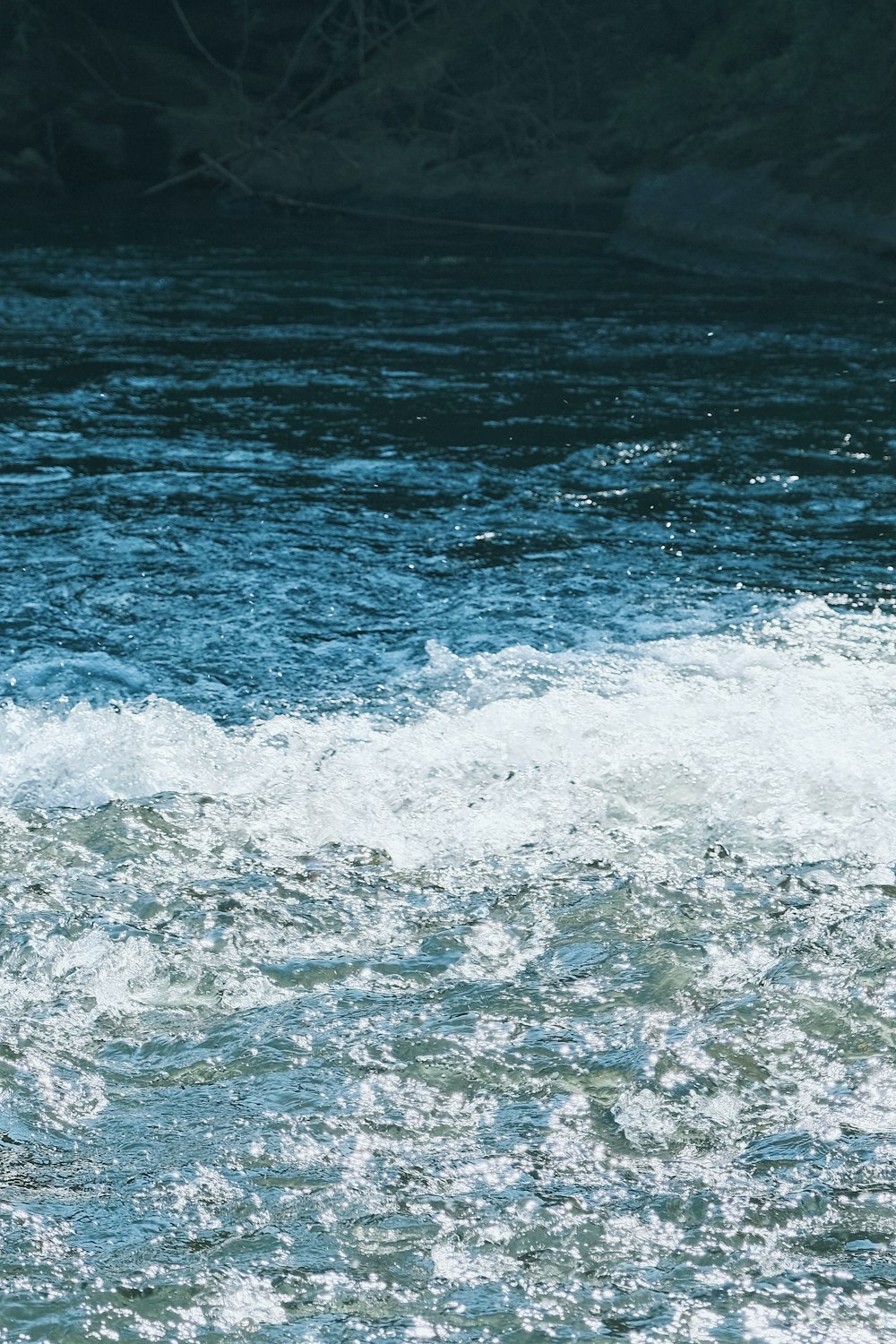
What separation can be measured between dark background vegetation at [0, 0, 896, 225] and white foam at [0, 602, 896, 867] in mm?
13364

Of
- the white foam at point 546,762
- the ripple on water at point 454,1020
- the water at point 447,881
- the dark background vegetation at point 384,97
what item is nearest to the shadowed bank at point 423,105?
the dark background vegetation at point 384,97

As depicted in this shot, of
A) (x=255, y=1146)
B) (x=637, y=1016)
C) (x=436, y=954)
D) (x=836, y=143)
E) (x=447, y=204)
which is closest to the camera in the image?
(x=255, y=1146)

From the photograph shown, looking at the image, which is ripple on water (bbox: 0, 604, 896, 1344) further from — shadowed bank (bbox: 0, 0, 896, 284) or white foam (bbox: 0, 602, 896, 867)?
shadowed bank (bbox: 0, 0, 896, 284)

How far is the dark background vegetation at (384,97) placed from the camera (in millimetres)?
18750

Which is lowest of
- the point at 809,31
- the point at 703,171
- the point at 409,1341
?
the point at 409,1341

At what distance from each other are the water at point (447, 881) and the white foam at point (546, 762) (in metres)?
0.02

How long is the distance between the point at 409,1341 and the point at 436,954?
1.26 metres

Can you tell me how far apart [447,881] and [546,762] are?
850 millimetres

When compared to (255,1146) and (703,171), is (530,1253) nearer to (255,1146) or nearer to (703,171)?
(255,1146)

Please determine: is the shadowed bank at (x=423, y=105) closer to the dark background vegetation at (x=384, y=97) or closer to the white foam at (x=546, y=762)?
the dark background vegetation at (x=384, y=97)

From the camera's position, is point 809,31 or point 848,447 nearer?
point 848,447

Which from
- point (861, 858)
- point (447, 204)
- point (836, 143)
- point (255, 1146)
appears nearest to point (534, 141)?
point (447, 204)

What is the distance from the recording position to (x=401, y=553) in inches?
284

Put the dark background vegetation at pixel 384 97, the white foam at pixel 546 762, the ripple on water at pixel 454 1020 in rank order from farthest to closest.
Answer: the dark background vegetation at pixel 384 97
the white foam at pixel 546 762
the ripple on water at pixel 454 1020
